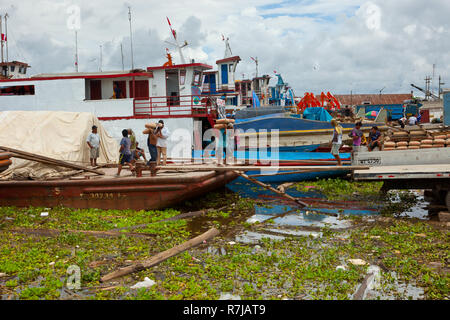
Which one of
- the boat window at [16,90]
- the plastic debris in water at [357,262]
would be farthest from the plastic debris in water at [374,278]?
the boat window at [16,90]

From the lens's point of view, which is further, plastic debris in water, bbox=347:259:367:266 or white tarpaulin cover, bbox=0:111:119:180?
white tarpaulin cover, bbox=0:111:119:180

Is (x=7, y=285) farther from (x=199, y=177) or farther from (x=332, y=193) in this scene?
(x=332, y=193)

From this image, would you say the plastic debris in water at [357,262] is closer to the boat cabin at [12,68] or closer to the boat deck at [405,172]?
the boat deck at [405,172]

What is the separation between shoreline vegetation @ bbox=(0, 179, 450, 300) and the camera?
17.7 feet

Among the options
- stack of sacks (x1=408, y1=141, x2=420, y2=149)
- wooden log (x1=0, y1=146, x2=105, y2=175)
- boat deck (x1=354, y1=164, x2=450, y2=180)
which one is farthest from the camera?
stack of sacks (x1=408, y1=141, x2=420, y2=149)

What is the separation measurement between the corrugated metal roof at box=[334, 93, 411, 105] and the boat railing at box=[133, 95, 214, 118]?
50.2 meters

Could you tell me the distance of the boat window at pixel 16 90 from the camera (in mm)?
19141

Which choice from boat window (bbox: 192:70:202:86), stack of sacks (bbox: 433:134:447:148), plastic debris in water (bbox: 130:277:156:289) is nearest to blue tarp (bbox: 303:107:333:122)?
boat window (bbox: 192:70:202:86)

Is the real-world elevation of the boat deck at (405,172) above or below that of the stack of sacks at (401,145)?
below

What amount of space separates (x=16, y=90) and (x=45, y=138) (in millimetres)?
9620

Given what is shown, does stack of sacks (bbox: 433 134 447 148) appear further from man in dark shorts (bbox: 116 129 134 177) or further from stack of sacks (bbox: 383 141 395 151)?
man in dark shorts (bbox: 116 129 134 177)

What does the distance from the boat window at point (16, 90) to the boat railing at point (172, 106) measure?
16.9 ft

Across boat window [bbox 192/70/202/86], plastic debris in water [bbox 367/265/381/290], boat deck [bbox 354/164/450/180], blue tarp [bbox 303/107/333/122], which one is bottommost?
plastic debris in water [bbox 367/265/381/290]

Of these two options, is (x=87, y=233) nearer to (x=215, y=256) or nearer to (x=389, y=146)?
(x=215, y=256)
